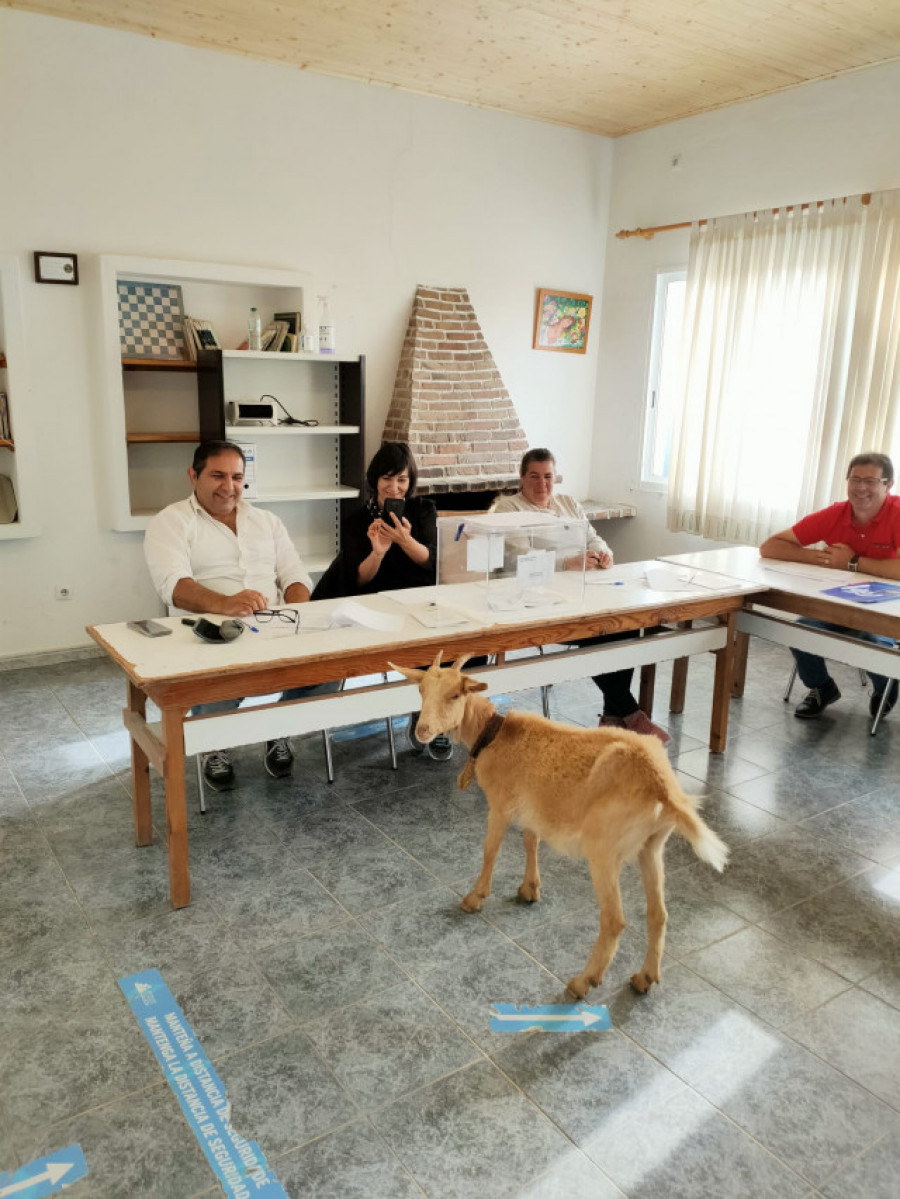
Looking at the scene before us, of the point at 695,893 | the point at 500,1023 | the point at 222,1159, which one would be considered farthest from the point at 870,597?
the point at 222,1159

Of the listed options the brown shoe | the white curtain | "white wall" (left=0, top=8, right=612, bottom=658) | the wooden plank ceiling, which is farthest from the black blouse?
the white curtain

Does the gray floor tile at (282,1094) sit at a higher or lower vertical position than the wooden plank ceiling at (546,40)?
lower

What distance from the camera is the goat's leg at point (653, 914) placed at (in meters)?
2.03

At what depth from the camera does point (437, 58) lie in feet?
14.6

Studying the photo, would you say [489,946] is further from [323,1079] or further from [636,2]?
[636,2]

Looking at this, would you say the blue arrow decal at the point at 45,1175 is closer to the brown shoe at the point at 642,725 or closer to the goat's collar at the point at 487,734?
the goat's collar at the point at 487,734

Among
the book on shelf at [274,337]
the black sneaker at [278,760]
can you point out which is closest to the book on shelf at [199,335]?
the book on shelf at [274,337]

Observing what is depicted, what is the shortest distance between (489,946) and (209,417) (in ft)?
10.5

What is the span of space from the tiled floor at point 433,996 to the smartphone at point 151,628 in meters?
0.69

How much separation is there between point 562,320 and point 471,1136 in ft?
17.1

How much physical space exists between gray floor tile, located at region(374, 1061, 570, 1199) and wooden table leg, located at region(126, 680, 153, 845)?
129 cm

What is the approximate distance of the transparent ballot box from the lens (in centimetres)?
298

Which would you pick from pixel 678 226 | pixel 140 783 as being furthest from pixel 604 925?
pixel 678 226

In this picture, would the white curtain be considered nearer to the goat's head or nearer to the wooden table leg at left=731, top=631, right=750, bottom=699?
the wooden table leg at left=731, top=631, right=750, bottom=699
